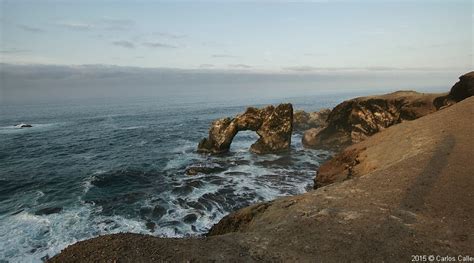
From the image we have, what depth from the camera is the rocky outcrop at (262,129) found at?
42.3 m

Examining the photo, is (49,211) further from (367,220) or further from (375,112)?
(375,112)

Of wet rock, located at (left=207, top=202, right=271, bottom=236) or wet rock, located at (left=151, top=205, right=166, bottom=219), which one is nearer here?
wet rock, located at (left=207, top=202, right=271, bottom=236)

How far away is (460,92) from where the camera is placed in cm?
3059

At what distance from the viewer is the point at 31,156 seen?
144ft

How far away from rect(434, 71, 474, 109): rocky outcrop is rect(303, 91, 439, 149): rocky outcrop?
1.18m

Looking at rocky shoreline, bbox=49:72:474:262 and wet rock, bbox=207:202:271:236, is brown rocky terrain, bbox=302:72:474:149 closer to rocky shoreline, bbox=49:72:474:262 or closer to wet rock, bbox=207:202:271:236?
rocky shoreline, bbox=49:72:474:262

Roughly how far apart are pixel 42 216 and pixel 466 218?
24916 millimetres

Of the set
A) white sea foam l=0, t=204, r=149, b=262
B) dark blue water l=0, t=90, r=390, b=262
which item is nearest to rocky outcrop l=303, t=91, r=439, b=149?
dark blue water l=0, t=90, r=390, b=262

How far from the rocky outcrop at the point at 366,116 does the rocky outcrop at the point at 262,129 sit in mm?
5431

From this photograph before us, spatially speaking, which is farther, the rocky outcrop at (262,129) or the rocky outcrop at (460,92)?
the rocky outcrop at (262,129)

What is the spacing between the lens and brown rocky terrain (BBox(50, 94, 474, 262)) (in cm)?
968

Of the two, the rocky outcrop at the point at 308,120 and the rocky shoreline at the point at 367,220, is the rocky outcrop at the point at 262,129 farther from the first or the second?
the rocky outcrop at the point at 308,120

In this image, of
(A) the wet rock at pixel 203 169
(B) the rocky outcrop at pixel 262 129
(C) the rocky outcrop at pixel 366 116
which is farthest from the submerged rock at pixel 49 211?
(C) the rocky outcrop at pixel 366 116

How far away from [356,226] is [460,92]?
86.4 feet
